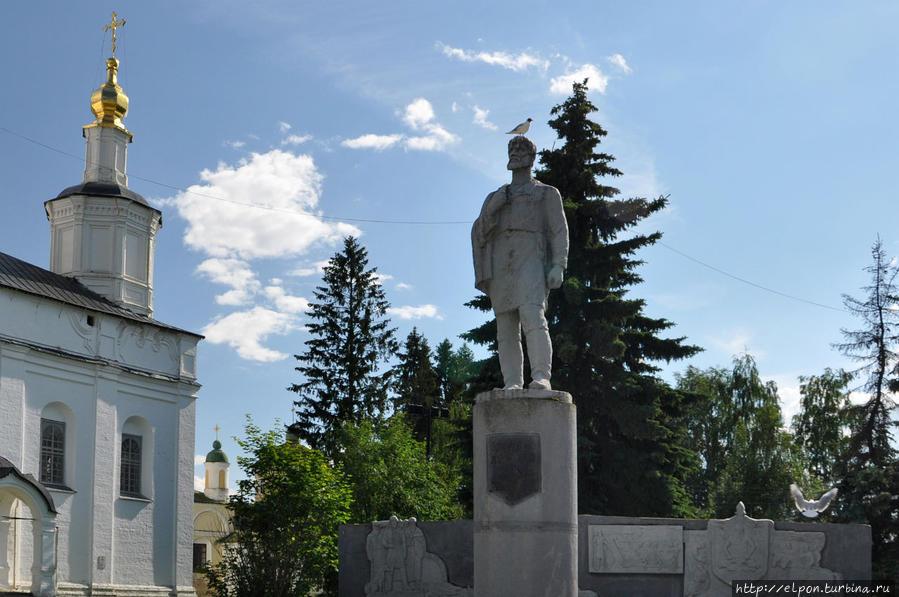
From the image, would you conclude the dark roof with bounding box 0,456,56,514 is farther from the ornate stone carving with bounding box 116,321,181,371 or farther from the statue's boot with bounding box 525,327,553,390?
the statue's boot with bounding box 525,327,553,390

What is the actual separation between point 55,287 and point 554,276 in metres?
22.3

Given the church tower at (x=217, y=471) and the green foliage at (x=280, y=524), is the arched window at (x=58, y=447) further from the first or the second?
the church tower at (x=217, y=471)

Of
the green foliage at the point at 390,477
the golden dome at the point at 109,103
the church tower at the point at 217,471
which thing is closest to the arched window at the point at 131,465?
the green foliage at the point at 390,477

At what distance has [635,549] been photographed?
16.7 metres

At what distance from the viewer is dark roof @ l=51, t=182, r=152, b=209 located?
3164 centimetres

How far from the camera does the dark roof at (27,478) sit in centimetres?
2366

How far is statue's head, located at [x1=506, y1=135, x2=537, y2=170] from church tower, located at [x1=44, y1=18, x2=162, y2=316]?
76.1 ft

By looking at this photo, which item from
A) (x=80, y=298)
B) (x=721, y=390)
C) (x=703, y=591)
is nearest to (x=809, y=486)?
(x=721, y=390)

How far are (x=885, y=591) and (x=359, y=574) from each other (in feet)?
38.3

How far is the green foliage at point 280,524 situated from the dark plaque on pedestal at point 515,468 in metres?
16.2

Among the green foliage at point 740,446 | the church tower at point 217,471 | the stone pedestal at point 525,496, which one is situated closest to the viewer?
the stone pedestal at point 525,496

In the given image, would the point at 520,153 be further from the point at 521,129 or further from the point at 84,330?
the point at 84,330

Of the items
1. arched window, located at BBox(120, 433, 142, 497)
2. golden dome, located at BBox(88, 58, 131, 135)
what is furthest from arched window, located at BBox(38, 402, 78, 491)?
golden dome, located at BBox(88, 58, 131, 135)

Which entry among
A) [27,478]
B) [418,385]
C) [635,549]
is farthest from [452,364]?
[635,549]
